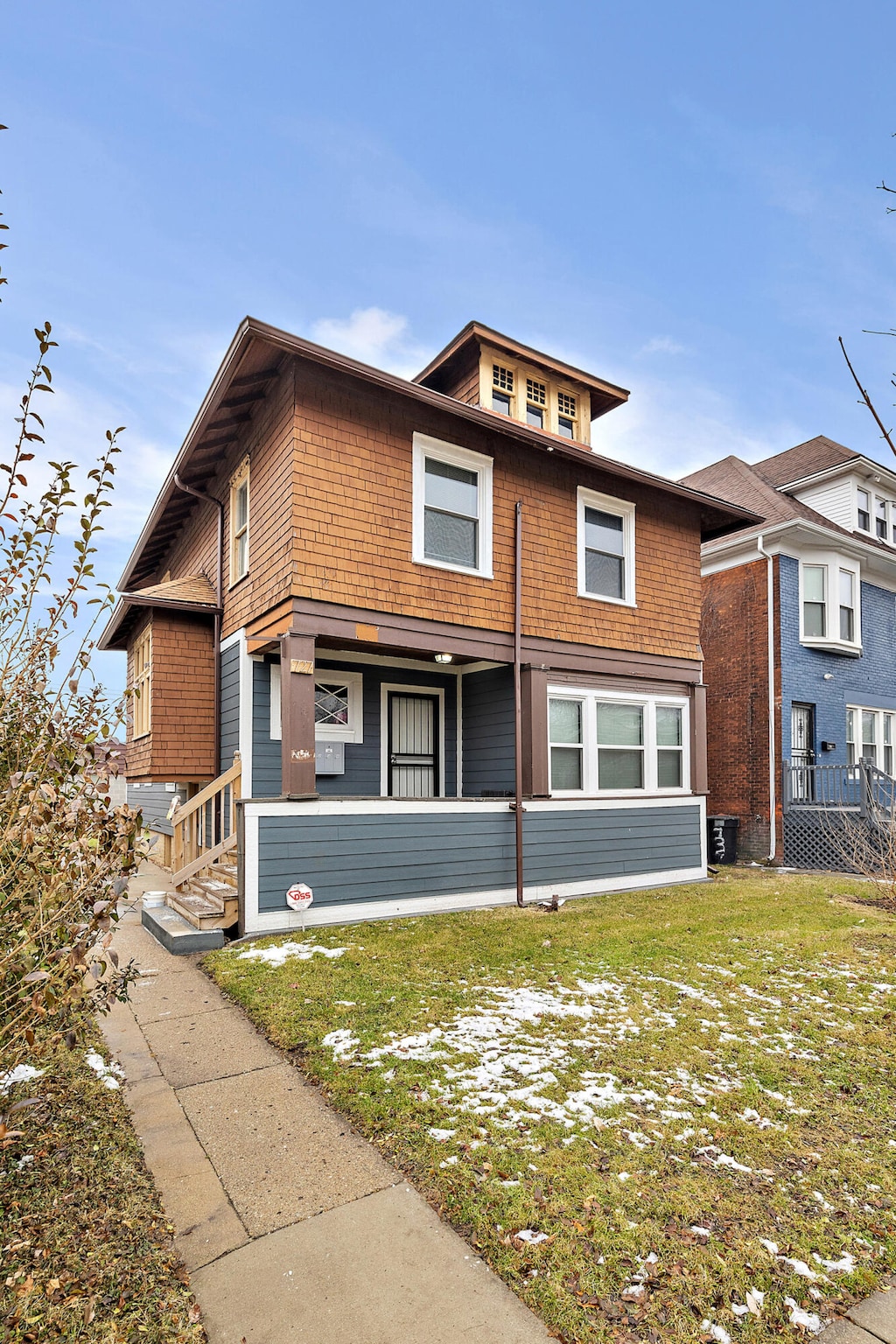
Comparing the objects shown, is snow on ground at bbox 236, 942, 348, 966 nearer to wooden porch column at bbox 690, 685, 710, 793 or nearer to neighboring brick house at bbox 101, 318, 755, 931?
neighboring brick house at bbox 101, 318, 755, 931

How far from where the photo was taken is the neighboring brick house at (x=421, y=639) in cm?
733

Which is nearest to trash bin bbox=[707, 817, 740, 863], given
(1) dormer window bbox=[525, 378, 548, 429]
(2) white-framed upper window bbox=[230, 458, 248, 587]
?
(1) dormer window bbox=[525, 378, 548, 429]

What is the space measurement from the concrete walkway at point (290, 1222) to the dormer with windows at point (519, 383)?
906 centimetres

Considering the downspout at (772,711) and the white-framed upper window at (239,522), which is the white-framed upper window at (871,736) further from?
the white-framed upper window at (239,522)

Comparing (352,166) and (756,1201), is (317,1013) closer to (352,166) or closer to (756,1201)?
(756,1201)

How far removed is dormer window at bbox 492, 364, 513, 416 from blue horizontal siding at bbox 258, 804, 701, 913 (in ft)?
19.7

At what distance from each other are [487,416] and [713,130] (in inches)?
193

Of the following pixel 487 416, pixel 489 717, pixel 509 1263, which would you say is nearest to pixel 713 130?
pixel 487 416

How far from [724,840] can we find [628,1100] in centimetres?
1061

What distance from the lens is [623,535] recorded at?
34.4 ft

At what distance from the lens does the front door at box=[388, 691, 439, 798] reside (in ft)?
32.2

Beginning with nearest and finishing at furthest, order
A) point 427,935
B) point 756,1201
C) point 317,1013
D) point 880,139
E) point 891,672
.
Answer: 1. point 880,139
2. point 756,1201
3. point 317,1013
4. point 427,935
5. point 891,672

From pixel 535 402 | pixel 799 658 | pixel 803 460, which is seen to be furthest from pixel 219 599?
pixel 803 460

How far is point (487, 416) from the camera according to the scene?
8.41 m
